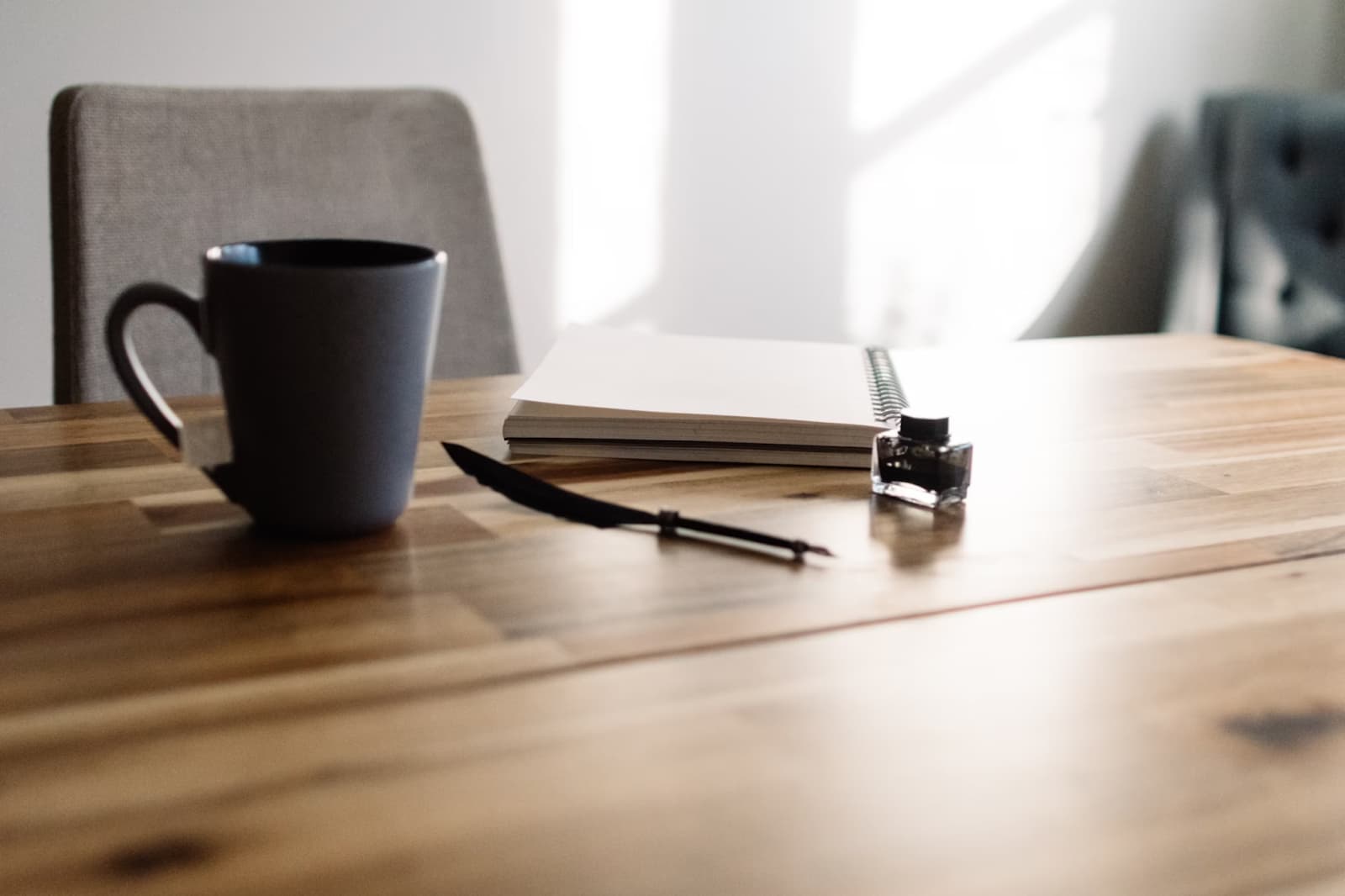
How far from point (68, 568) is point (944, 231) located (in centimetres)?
206

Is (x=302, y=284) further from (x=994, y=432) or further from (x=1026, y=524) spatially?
(x=994, y=432)

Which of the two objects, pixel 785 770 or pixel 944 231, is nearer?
pixel 785 770

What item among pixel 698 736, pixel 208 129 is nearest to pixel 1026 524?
pixel 698 736

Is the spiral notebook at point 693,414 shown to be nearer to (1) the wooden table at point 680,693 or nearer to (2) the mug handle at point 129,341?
(1) the wooden table at point 680,693

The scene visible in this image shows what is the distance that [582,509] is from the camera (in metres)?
0.62

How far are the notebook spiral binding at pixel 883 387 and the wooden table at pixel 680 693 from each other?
77mm

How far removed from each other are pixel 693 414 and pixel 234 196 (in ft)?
1.98

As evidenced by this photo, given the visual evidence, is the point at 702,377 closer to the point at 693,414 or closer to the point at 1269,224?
the point at 693,414

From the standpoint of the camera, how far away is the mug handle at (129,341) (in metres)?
0.56

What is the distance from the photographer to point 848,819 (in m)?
0.35

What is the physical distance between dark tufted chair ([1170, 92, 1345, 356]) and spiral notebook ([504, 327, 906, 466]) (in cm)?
166

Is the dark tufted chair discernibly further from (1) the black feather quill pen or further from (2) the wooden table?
(1) the black feather quill pen

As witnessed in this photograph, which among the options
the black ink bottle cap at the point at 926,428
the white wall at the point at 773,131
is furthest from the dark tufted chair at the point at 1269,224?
the black ink bottle cap at the point at 926,428

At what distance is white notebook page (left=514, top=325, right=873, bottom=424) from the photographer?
2.42 feet
